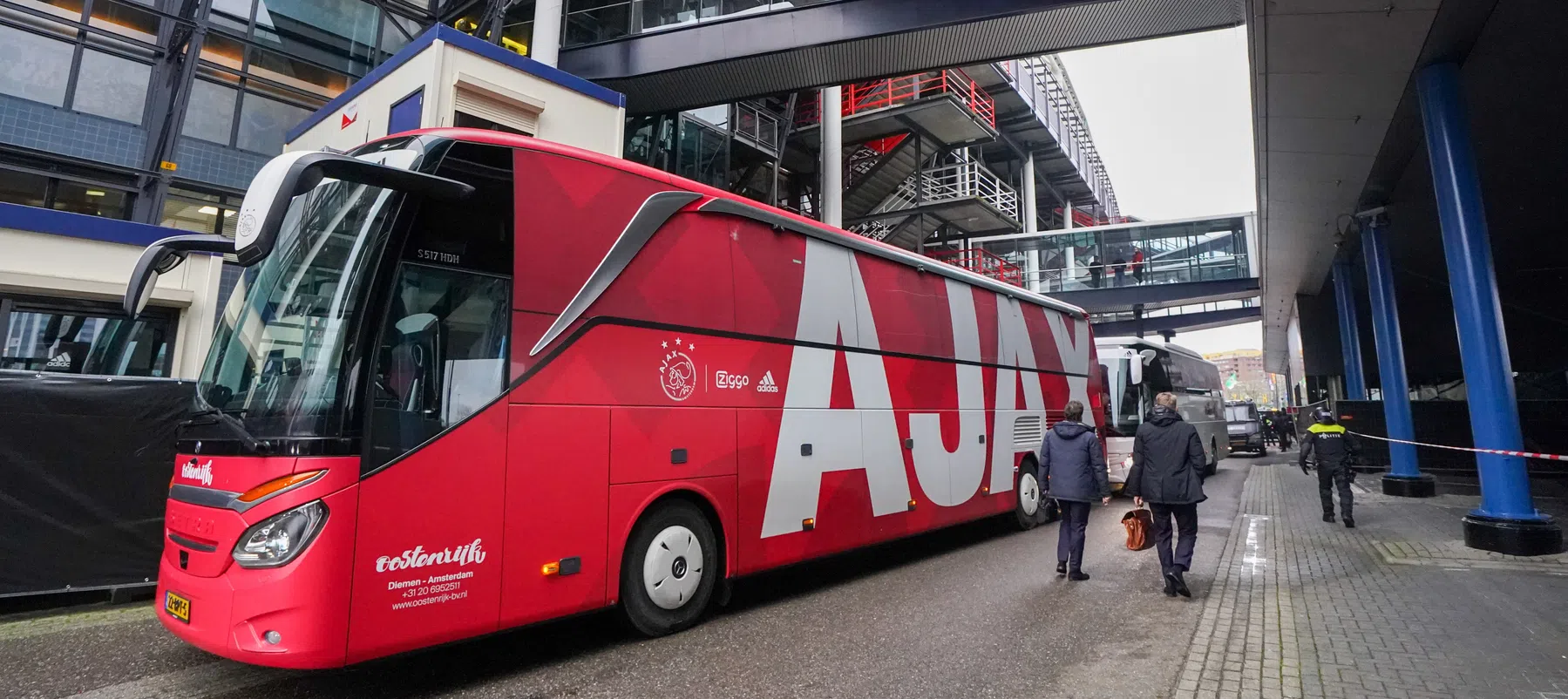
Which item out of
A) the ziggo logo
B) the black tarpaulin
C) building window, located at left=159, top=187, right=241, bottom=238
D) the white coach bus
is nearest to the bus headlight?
the ziggo logo

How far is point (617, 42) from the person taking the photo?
16.4 m

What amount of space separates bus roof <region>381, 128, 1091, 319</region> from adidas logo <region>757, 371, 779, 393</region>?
1365 millimetres

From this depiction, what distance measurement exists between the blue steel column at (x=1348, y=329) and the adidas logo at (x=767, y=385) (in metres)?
17.4

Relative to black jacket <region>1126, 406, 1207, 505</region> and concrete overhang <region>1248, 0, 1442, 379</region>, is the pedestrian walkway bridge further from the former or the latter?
black jacket <region>1126, 406, 1207, 505</region>

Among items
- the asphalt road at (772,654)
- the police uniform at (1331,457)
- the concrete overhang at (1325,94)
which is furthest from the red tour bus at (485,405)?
the police uniform at (1331,457)

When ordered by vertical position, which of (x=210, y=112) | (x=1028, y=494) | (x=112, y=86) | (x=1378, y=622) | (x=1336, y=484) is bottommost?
(x=1378, y=622)

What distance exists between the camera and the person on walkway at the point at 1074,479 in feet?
23.5

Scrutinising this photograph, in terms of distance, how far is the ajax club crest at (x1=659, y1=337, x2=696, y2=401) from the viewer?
5.33 meters

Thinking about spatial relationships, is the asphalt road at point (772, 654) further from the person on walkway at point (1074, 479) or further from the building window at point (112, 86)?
the building window at point (112, 86)

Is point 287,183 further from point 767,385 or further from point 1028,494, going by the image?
point 1028,494

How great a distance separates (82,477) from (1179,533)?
30.5ft

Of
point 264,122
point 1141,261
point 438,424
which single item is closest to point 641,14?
point 264,122

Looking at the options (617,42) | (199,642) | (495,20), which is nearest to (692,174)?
(617,42)

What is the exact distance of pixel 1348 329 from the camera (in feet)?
59.2
